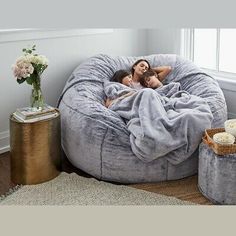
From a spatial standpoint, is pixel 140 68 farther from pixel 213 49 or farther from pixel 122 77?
pixel 213 49

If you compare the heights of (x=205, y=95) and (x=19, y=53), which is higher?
(x=19, y=53)

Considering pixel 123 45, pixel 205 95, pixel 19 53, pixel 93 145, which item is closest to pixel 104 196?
pixel 93 145

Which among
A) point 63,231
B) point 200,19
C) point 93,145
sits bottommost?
point 93,145

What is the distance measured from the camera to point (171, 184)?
2.40 m

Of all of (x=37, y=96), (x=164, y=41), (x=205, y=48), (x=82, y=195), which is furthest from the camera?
(x=164, y=41)

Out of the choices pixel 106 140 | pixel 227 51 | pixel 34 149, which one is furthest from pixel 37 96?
pixel 227 51

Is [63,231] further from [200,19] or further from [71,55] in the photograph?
[71,55]

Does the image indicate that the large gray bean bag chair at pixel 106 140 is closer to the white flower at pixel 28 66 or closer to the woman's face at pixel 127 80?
the woman's face at pixel 127 80

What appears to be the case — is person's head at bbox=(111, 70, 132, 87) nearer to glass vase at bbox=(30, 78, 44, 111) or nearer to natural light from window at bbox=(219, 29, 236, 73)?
glass vase at bbox=(30, 78, 44, 111)

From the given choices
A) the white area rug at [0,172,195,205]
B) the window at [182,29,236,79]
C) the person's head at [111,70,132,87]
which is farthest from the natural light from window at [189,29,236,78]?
the white area rug at [0,172,195,205]

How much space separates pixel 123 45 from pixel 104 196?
188 cm

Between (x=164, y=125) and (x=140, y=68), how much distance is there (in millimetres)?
841

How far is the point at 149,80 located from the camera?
2.95 meters

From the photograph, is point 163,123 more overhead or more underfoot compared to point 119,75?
more underfoot
